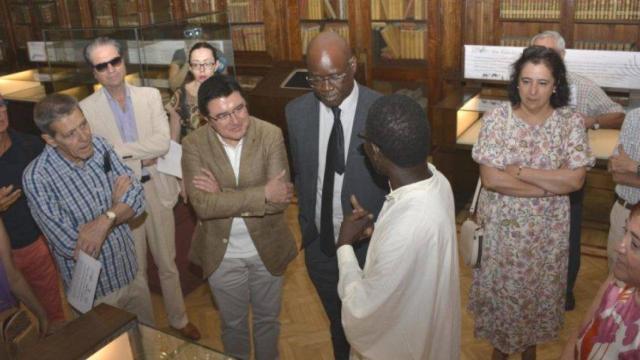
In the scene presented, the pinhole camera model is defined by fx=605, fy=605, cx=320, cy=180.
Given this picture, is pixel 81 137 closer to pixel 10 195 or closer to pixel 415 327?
pixel 10 195

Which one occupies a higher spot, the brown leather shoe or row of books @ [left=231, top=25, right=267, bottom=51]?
row of books @ [left=231, top=25, right=267, bottom=51]

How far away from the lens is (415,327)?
6.18 ft

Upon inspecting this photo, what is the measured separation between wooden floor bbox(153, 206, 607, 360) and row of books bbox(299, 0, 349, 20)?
10.2ft

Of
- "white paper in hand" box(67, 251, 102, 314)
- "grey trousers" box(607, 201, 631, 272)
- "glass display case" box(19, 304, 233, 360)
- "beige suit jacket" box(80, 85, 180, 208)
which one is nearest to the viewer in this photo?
"glass display case" box(19, 304, 233, 360)

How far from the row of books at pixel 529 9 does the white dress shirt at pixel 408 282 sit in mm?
4314

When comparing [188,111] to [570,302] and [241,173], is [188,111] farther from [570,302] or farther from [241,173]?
[570,302]

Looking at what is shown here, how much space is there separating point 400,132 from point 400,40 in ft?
15.5

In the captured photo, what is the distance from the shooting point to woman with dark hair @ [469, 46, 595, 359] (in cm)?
270

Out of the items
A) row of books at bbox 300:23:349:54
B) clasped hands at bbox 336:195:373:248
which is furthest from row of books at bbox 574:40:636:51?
clasped hands at bbox 336:195:373:248

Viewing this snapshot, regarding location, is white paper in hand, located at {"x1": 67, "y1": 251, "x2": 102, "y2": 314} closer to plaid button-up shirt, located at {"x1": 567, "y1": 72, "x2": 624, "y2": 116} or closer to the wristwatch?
the wristwatch

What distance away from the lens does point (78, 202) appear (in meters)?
2.60

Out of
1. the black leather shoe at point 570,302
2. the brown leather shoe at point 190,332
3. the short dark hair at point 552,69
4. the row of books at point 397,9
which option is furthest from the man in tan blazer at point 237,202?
the row of books at point 397,9

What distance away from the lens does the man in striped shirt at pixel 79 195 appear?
2.54 meters

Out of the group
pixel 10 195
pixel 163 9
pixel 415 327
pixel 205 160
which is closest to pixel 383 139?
pixel 415 327
